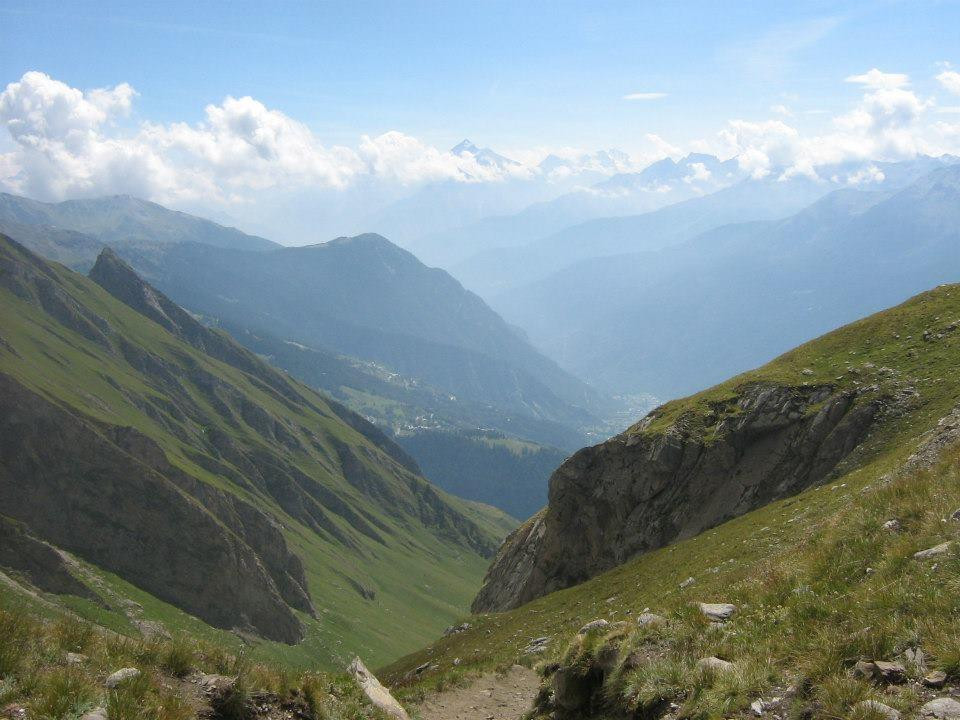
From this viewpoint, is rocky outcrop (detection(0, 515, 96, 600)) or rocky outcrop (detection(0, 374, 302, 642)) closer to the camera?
rocky outcrop (detection(0, 515, 96, 600))

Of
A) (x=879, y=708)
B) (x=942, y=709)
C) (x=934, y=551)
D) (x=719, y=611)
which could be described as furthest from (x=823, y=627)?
(x=719, y=611)

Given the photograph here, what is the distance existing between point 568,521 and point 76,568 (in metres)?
70.7

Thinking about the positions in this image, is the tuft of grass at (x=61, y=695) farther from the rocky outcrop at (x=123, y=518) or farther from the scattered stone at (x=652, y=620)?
the rocky outcrop at (x=123, y=518)

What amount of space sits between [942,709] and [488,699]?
50.2 feet

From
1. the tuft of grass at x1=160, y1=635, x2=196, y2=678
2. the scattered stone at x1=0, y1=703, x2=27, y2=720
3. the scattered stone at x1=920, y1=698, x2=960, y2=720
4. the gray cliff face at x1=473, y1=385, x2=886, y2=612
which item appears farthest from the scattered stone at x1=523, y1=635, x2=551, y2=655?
the gray cliff face at x1=473, y1=385, x2=886, y2=612

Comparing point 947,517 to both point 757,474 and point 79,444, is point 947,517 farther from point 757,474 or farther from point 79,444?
point 79,444

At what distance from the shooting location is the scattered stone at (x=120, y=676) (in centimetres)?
1059

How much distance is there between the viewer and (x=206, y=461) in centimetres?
17550

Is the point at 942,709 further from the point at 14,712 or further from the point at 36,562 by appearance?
the point at 36,562

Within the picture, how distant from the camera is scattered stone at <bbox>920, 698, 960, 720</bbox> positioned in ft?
27.4

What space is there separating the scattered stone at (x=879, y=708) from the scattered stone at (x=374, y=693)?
944 centimetres

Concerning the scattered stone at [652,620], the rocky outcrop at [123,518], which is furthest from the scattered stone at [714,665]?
the rocky outcrop at [123,518]

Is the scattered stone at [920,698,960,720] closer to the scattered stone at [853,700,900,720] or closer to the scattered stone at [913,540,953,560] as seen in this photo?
the scattered stone at [853,700,900,720]

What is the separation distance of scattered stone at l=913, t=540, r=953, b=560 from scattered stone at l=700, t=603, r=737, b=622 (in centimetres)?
361
